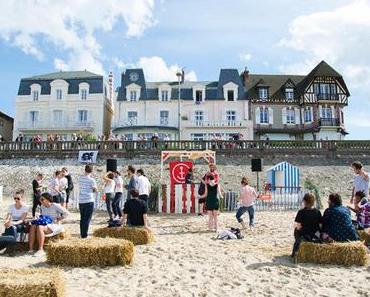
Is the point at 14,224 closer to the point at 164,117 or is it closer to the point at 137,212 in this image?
the point at 137,212

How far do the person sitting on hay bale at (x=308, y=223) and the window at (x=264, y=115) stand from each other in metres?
37.1

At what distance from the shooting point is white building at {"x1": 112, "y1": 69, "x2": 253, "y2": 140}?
42.6 meters

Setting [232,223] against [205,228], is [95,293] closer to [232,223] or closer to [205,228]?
[205,228]

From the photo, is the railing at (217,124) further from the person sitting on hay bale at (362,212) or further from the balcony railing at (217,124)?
the person sitting on hay bale at (362,212)

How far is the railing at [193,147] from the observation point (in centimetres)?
2970

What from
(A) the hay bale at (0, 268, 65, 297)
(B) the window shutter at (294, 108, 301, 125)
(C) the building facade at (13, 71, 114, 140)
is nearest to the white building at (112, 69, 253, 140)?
(C) the building facade at (13, 71, 114, 140)

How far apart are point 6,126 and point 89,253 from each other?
4437 cm

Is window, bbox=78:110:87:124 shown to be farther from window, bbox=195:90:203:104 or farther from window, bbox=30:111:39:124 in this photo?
window, bbox=195:90:203:104

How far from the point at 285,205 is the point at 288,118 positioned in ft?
92.0

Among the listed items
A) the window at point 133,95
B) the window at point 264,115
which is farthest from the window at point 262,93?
the window at point 133,95

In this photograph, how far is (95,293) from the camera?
632 cm

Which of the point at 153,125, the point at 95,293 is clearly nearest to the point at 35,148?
the point at 153,125

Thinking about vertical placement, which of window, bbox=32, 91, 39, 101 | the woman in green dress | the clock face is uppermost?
the clock face

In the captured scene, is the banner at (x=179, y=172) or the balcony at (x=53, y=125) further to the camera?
the balcony at (x=53, y=125)
